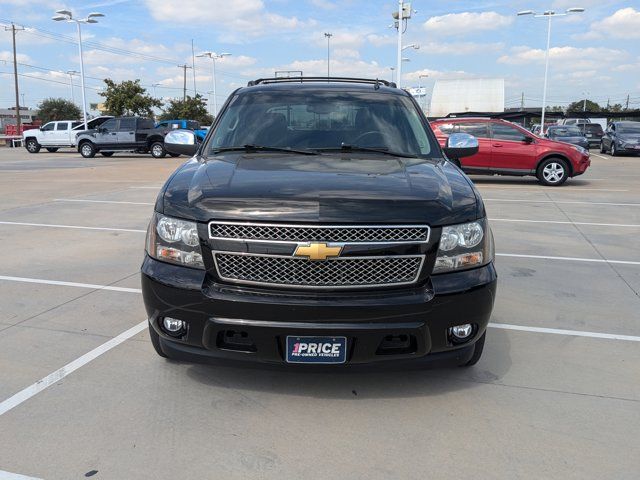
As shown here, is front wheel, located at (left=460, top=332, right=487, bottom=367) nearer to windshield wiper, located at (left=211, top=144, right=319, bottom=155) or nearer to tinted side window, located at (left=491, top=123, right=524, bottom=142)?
windshield wiper, located at (left=211, top=144, right=319, bottom=155)

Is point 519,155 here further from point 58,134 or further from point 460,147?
point 58,134

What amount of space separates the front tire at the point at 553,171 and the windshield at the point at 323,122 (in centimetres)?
1102

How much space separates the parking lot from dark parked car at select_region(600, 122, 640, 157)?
23.6 m

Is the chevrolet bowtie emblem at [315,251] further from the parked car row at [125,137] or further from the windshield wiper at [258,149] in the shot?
the parked car row at [125,137]

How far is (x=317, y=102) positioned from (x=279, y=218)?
6.29 feet

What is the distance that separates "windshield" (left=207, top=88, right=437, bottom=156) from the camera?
414 centimetres

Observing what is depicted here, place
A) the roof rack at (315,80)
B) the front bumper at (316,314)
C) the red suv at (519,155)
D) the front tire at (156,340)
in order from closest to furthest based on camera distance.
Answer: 1. the front bumper at (316,314)
2. the front tire at (156,340)
3. the roof rack at (315,80)
4. the red suv at (519,155)

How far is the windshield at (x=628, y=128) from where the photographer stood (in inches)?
1060

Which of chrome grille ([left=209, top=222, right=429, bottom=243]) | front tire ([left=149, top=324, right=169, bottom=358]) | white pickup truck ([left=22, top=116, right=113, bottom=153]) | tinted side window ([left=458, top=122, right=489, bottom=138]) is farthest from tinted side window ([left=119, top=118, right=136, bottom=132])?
chrome grille ([left=209, top=222, right=429, bottom=243])

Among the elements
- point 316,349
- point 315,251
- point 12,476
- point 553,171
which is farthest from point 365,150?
point 553,171

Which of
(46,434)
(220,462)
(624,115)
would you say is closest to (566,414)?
(220,462)

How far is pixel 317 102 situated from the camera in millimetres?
4445

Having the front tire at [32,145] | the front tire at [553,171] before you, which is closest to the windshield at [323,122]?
the front tire at [553,171]

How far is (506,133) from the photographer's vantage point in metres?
14.4
